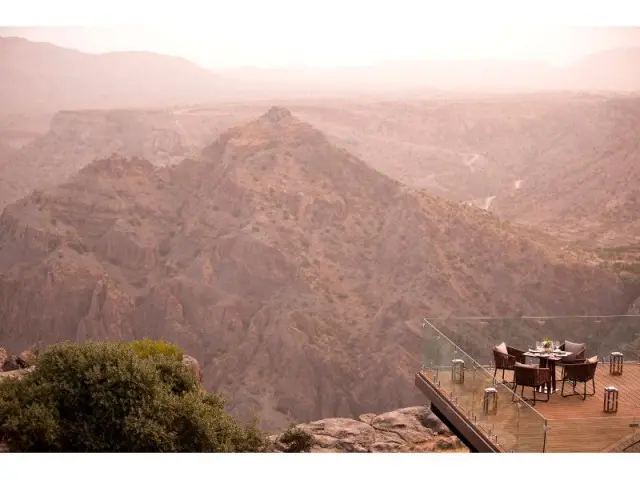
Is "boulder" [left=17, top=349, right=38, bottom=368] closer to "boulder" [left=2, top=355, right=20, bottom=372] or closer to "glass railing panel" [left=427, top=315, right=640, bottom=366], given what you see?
"boulder" [left=2, top=355, right=20, bottom=372]

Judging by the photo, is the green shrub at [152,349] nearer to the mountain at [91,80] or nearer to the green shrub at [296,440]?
the green shrub at [296,440]

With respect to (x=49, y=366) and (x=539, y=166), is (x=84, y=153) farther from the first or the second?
(x=49, y=366)

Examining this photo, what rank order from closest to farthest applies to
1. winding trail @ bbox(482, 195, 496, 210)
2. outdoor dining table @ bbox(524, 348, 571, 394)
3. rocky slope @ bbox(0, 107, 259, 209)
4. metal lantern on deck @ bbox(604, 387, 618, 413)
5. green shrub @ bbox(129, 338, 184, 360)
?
metal lantern on deck @ bbox(604, 387, 618, 413)
outdoor dining table @ bbox(524, 348, 571, 394)
green shrub @ bbox(129, 338, 184, 360)
rocky slope @ bbox(0, 107, 259, 209)
winding trail @ bbox(482, 195, 496, 210)

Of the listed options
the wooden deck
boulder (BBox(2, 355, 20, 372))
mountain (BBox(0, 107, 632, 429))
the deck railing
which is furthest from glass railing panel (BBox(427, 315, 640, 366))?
mountain (BBox(0, 107, 632, 429))

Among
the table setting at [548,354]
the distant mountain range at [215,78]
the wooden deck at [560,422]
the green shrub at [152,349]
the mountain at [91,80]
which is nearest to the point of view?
the wooden deck at [560,422]

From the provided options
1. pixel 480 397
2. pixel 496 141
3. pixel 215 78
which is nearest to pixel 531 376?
pixel 480 397

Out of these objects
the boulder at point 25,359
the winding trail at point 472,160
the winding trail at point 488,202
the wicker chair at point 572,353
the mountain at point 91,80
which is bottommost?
the boulder at point 25,359

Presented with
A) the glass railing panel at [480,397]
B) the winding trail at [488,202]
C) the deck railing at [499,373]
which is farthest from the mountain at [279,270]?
the glass railing panel at [480,397]
